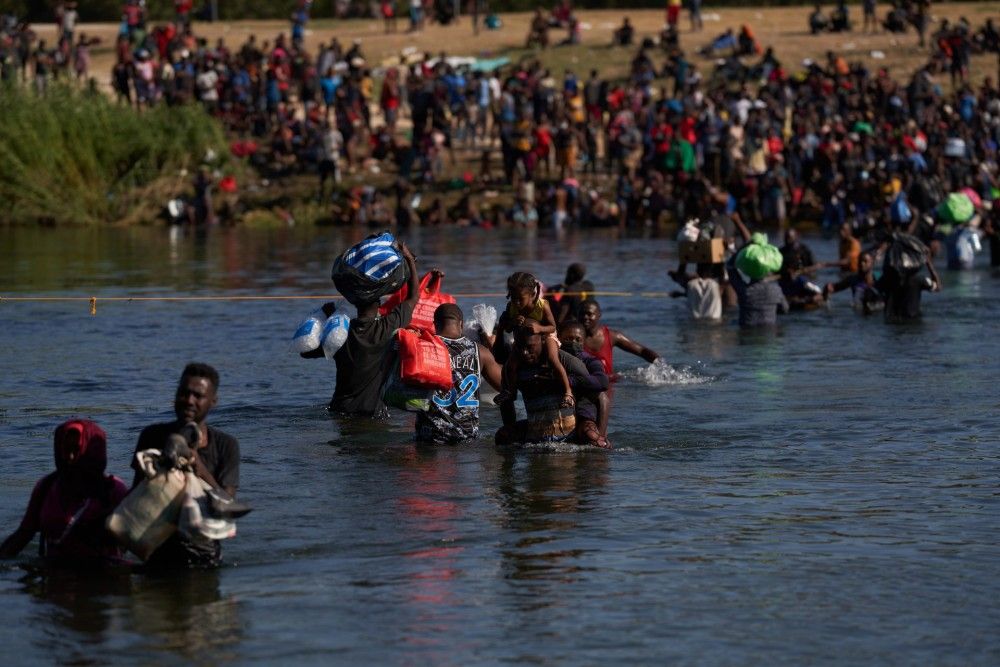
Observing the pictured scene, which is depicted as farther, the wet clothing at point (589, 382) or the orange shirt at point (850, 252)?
the orange shirt at point (850, 252)

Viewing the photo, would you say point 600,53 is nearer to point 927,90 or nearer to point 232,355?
point 927,90

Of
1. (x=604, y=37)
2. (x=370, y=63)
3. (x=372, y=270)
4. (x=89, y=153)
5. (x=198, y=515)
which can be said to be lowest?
(x=89, y=153)

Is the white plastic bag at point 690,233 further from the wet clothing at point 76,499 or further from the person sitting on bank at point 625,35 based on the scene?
the person sitting on bank at point 625,35

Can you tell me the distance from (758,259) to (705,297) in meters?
1.84

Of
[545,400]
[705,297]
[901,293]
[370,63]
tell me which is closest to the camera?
[545,400]

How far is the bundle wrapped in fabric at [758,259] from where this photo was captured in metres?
22.0

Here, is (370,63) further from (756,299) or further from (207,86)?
(756,299)

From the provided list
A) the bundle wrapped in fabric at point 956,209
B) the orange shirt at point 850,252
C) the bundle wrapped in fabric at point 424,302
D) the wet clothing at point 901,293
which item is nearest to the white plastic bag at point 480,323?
the bundle wrapped in fabric at point 424,302

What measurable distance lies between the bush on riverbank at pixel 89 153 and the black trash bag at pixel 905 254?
2834cm

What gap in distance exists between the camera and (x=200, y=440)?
30.6 ft

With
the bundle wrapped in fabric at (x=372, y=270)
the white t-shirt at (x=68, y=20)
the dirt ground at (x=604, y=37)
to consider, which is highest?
the white t-shirt at (x=68, y=20)

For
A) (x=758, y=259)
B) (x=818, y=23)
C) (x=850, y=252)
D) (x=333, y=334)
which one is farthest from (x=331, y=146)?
(x=333, y=334)

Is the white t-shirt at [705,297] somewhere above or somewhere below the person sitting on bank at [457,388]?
below

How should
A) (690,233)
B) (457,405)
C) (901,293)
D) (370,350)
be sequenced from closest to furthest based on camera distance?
(457,405) < (370,350) < (690,233) < (901,293)
